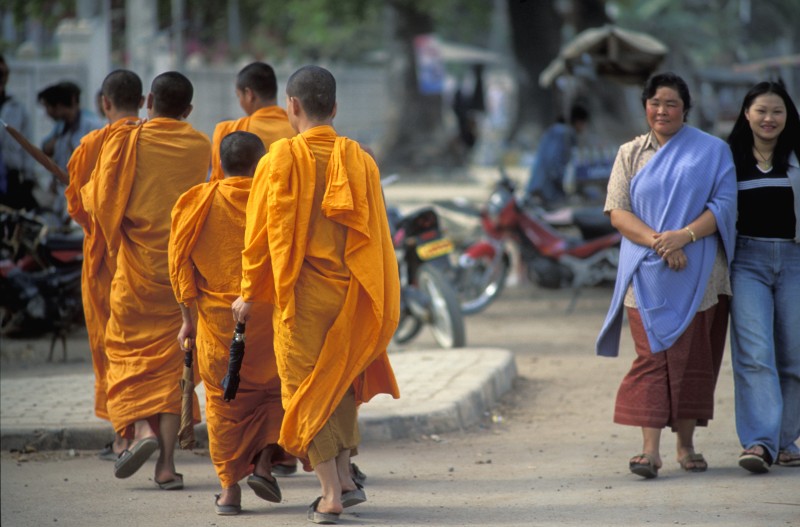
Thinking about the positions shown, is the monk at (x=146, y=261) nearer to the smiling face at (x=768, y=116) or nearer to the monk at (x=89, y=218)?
the monk at (x=89, y=218)

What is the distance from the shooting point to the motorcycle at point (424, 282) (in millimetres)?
Answer: 9023

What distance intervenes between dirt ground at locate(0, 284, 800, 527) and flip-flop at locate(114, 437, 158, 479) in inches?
5.2

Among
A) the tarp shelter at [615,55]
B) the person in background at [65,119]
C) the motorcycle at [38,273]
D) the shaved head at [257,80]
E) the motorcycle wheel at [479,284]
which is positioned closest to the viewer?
the shaved head at [257,80]

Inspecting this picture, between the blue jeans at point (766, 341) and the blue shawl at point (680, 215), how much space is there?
0.20 m

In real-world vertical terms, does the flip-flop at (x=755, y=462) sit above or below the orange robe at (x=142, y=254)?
below

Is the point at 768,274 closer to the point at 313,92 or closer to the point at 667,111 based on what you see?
the point at 667,111

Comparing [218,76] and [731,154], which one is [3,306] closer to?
[731,154]

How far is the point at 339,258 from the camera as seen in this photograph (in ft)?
16.0

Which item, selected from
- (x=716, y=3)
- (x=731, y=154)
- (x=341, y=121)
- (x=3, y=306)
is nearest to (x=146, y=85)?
(x=3, y=306)

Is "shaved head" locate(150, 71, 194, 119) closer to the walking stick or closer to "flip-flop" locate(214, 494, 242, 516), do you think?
the walking stick

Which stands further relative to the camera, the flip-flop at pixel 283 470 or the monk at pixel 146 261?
the flip-flop at pixel 283 470

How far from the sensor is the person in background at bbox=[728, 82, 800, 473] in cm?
564

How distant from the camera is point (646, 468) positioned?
552cm

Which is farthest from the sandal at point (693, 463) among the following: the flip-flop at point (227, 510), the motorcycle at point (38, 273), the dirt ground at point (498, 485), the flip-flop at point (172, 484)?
the motorcycle at point (38, 273)
